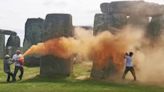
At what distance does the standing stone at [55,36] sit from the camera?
3534 centimetres

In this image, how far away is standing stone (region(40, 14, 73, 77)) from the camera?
35.3m

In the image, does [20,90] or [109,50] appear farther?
[109,50]

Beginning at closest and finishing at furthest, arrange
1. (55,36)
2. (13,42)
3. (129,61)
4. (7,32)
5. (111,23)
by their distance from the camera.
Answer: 1. (129,61)
2. (111,23)
3. (55,36)
4. (13,42)
5. (7,32)

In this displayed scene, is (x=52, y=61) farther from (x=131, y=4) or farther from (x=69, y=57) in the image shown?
(x=131, y=4)

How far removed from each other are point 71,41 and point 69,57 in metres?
1.13

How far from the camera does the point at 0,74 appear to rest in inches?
1515

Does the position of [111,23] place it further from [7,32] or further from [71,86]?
[7,32]

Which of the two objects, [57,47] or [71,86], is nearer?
[71,86]

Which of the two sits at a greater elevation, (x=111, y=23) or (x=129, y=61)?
(x=111, y=23)

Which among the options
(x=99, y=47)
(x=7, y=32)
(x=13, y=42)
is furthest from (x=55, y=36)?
(x=7, y=32)

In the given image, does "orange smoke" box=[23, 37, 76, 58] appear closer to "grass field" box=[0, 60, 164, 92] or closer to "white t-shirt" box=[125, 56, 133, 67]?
"grass field" box=[0, 60, 164, 92]

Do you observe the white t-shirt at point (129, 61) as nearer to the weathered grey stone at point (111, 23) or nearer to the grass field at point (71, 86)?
the grass field at point (71, 86)

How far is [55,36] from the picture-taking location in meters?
35.5

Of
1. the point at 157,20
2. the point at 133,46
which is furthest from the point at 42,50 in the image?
the point at 157,20
